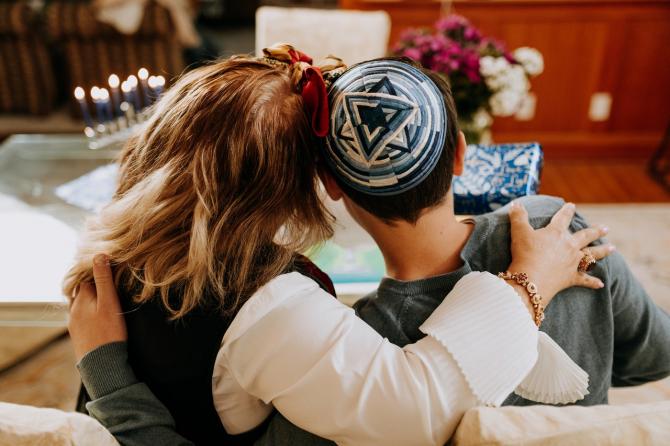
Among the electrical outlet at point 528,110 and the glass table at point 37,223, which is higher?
the glass table at point 37,223

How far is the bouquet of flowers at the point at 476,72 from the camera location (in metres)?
1.94

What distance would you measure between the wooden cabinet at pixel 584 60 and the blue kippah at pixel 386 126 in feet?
8.17

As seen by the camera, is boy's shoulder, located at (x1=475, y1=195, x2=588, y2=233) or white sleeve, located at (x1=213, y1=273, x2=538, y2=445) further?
boy's shoulder, located at (x1=475, y1=195, x2=588, y2=233)

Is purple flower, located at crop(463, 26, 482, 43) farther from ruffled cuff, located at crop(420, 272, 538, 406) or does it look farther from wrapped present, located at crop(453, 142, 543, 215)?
ruffled cuff, located at crop(420, 272, 538, 406)

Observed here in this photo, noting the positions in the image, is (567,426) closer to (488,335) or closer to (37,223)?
(488,335)

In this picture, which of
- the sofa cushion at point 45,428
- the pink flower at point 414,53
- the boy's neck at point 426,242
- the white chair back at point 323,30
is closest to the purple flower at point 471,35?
the pink flower at point 414,53

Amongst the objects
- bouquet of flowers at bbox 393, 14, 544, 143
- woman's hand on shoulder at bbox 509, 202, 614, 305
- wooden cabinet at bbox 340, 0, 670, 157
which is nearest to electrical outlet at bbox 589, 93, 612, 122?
wooden cabinet at bbox 340, 0, 670, 157

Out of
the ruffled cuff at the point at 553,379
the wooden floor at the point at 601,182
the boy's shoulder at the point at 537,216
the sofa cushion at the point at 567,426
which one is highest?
the boy's shoulder at the point at 537,216

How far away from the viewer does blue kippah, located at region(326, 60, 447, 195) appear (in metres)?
0.79

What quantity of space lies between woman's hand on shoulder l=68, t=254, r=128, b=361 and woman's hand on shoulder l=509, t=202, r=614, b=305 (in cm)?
58

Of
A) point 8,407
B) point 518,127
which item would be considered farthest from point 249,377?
point 518,127

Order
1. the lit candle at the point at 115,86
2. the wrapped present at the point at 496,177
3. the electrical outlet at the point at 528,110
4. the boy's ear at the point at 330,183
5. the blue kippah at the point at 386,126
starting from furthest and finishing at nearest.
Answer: the electrical outlet at the point at 528,110 → the lit candle at the point at 115,86 → the wrapped present at the point at 496,177 → the boy's ear at the point at 330,183 → the blue kippah at the point at 386,126

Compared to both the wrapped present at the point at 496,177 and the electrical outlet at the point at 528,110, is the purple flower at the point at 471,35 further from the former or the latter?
the electrical outlet at the point at 528,110

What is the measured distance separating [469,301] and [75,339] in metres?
0.58
